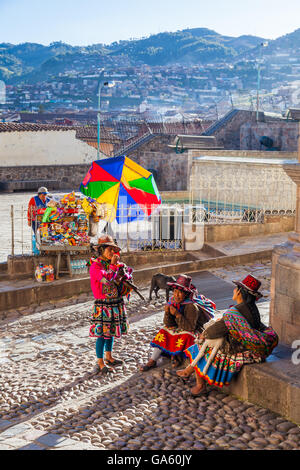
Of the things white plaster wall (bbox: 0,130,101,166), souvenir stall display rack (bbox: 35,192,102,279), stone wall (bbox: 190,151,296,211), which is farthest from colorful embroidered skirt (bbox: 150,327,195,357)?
white plaster wall (bbox: 0,130,101,166)

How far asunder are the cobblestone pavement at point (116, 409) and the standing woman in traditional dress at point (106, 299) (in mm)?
330

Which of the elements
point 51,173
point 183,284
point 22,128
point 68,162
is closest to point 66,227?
point 183,284

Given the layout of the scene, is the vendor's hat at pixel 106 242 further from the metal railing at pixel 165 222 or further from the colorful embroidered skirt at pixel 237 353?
the metal railing at pixel 165 222

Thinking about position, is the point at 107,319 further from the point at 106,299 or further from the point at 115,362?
the point at 115,362

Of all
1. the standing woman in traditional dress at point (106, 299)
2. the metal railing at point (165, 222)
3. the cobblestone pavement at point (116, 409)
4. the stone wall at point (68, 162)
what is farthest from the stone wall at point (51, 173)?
the standing woman in traditional dress at point (106, 299)

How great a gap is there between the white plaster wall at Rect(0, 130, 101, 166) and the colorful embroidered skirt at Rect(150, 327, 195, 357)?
20169 mm

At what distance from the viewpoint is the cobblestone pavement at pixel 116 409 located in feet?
14.9

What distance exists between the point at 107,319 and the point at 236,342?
145cm

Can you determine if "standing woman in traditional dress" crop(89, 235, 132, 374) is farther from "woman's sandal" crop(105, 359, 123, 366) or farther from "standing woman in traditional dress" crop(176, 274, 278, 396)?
"standing woman in traditional dress" crop(176, 274, 278, 396)

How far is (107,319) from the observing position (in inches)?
238

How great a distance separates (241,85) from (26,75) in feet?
172

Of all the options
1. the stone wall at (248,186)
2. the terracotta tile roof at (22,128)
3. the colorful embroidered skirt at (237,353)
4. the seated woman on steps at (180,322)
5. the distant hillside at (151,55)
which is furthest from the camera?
the distant hillside at (151,55)
